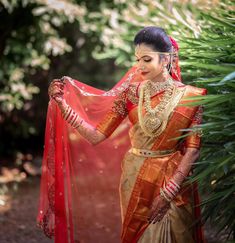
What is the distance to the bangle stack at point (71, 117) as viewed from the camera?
3.03m

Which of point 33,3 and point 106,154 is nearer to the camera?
point 106,154

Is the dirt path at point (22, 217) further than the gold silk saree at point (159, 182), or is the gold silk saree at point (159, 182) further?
the dirt path at point (22, 217)

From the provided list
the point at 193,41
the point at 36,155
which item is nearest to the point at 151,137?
the point at 193,41

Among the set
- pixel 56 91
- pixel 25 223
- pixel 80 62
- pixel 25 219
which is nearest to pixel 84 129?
pixel 56 91

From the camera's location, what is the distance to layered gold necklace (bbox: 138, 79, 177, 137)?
2.81 meters

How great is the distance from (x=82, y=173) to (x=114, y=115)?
1.79ft

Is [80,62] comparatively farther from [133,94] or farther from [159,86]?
[159,86]

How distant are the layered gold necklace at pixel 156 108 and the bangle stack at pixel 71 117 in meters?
0.38

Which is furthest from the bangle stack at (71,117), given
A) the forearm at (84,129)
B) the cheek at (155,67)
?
the cheek at (155,67)

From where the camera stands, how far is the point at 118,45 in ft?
20.0

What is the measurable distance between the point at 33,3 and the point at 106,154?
419cm

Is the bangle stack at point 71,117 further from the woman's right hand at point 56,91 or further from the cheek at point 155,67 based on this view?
the cheek at point 155,67

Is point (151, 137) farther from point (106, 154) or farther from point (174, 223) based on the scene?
point (106, 154)

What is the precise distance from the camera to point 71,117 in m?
3.04
